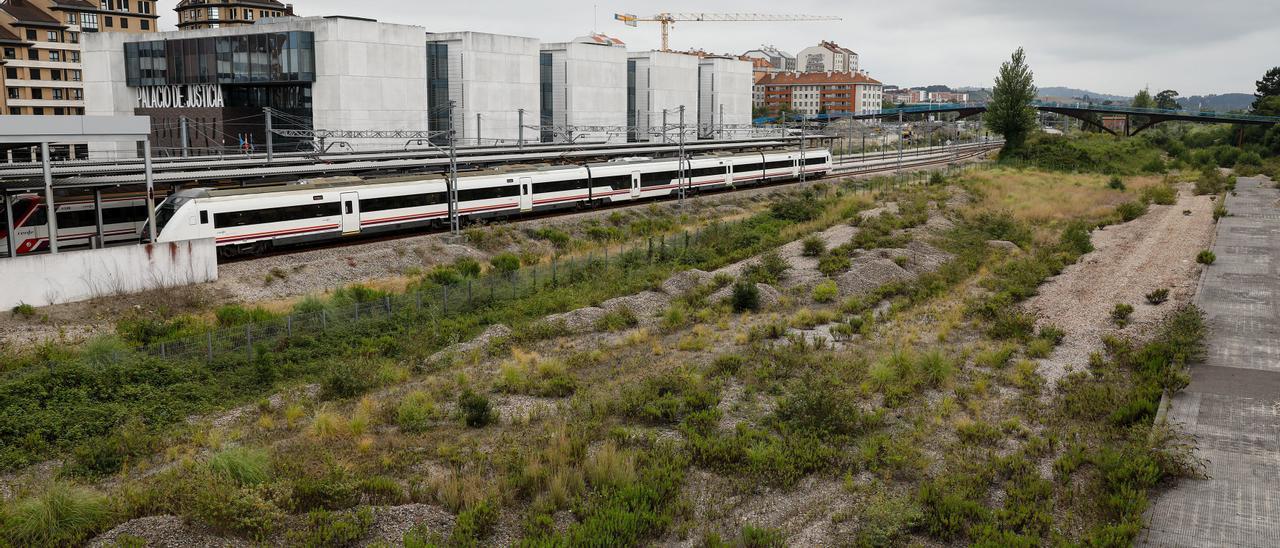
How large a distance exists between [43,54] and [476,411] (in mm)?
105559

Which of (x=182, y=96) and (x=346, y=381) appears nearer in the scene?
(x=346, y=381)

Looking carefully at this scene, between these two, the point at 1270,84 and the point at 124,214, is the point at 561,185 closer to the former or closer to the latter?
the point at 124,214

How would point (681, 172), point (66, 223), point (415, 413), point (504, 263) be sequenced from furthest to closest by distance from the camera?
point (681, 172) → point (504, 263) → point (66, 223) → point (415, 413)

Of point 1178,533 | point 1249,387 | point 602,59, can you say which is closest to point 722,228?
point 1249,387

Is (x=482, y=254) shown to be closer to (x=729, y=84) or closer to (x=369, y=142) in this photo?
(x=369, y=142)

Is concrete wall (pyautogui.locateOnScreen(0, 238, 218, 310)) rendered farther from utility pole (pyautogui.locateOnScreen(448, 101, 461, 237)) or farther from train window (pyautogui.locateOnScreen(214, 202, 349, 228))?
utility pole (pyautogui.locateOnScreen(448, 101, 461, 237))

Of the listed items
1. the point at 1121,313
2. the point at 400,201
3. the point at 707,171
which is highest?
the point at 707,171

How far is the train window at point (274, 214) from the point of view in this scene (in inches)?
1377

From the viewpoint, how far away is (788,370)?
2283 centimetres

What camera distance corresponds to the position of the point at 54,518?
13742 millimetres

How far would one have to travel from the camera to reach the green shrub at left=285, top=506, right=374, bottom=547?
13.6m

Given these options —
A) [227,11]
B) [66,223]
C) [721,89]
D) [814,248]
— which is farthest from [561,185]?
[227,11]

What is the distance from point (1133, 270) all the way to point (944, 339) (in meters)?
13.5

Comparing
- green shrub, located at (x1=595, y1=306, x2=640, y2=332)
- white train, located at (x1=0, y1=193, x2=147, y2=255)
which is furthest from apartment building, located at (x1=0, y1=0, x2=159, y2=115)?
green shrub, located at (x1=595, y1=306, x2=640, y2=332)
